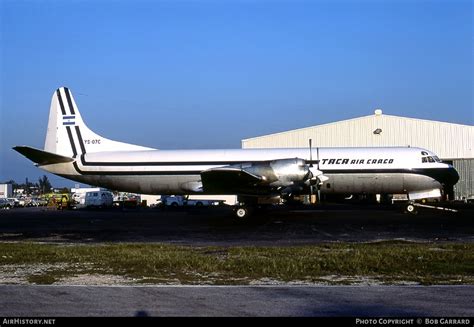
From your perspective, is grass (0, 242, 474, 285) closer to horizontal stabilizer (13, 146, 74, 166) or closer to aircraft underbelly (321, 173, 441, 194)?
aircraft underbelly (321, 173, 441, 194)

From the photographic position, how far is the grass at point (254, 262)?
11.3m

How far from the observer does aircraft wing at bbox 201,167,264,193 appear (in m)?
28.6

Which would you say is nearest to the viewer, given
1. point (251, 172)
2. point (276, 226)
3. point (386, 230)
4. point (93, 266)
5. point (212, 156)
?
point (93, 266)

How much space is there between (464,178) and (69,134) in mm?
40282

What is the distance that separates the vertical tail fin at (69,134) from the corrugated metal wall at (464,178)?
35169 millimetres

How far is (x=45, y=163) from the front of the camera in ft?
114

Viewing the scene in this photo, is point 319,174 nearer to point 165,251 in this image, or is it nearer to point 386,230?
point 386,230

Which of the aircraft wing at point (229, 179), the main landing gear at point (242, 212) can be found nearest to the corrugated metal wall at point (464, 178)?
the main landing gear at point (242, 212)

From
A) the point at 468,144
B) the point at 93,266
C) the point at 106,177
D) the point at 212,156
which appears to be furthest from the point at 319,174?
the point at 468,144

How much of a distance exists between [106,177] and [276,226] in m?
13.9

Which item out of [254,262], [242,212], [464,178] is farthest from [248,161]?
[464,178]

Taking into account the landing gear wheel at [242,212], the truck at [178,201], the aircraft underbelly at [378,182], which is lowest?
the landing gear wheel at [242,212]

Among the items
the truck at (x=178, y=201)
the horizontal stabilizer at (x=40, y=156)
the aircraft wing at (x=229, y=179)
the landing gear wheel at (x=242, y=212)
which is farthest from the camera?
the truck at (x=178, y=201)

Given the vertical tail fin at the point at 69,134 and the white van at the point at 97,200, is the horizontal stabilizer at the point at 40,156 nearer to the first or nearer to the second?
the vertical tail fin at the point at 69,134
